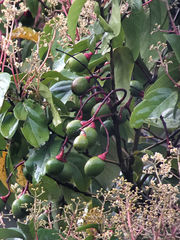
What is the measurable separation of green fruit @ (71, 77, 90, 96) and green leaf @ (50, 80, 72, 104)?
0.07 metres

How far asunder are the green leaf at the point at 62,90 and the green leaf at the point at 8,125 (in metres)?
0.15

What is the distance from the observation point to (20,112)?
141 centimetres

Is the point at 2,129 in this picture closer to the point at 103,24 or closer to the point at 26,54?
the point at 103,24

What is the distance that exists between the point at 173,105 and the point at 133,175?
0.28 metres

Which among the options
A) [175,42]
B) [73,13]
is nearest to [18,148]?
[73,13]

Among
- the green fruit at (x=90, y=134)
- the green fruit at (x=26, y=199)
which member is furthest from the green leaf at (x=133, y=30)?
the green fruit at (x=26, y=199)

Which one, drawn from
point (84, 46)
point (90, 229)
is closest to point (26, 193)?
point (90, 229)

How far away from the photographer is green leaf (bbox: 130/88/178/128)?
135 cm

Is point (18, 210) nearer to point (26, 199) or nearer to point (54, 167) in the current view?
point (26, 199)

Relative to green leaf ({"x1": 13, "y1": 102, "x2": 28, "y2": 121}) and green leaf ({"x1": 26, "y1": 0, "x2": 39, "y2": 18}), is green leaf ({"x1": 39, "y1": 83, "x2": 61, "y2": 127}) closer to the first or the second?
green leaf ({"x1": 13, "y1": 102, "x2": 28, "y2": 121})

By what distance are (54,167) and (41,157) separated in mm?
108

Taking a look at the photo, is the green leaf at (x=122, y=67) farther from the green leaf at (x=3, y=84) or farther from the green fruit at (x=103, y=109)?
the green leaf at (x=3, y=84)

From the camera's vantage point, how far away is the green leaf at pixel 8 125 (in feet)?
4.65

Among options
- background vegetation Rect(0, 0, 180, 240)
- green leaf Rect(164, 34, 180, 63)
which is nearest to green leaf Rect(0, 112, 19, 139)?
background vegetation Rect(0, 0, 180, 240)
